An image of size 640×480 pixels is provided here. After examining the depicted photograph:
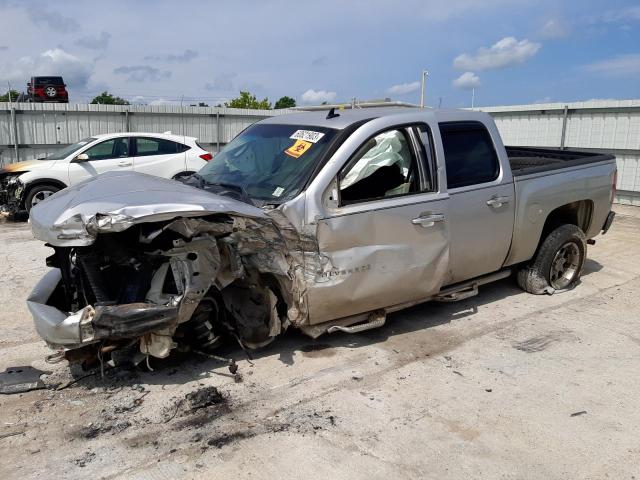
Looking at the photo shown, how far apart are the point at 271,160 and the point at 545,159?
3.72m

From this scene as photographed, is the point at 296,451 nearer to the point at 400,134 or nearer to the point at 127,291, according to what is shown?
the point at 127,291

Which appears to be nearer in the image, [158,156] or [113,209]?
[113,209]

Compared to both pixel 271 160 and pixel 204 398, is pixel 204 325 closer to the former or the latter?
pixel 204 398

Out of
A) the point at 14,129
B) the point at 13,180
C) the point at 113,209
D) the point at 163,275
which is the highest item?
the point at 14,129

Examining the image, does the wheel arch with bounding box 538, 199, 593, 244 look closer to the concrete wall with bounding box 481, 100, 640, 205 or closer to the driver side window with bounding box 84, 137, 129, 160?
the concrete wall with bounding box 481, 100, 640, 205

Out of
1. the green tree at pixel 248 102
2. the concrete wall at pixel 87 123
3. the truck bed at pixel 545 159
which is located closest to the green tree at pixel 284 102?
the green tree at pixel 248 102

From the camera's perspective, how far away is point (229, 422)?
3344mm

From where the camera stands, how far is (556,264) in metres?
5.86

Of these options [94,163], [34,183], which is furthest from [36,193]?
[94,163]

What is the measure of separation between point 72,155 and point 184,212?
8.40 metres

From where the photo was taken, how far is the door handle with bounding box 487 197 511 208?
4.81m

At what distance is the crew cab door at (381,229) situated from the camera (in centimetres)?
392

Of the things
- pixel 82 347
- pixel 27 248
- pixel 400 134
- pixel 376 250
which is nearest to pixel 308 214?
pixel 376 250

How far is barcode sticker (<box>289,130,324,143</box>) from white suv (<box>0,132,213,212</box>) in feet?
19.8
